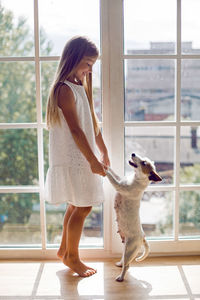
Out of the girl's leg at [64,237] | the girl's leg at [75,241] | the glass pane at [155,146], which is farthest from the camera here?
the glass pane at [155,146]

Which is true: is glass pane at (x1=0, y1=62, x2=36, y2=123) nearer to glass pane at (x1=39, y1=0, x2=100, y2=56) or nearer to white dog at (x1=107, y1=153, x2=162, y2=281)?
glass pane at (x1=39, y1=0, x2=100, y2=56)

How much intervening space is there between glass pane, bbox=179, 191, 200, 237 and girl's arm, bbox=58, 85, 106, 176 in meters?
0.75

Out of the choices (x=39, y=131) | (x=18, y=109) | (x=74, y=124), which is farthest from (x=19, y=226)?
(x=74, y=124)

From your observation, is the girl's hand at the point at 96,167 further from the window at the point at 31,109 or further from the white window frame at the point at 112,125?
the window at the point at 31,109

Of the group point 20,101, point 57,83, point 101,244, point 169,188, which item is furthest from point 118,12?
point 101,244

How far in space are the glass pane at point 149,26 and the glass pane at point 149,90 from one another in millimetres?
78

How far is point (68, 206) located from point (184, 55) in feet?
3.77

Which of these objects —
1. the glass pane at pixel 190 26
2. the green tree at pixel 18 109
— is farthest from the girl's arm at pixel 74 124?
the glass pane at pixel 190 26

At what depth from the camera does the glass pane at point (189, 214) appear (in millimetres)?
2285

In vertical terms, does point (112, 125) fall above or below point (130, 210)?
above

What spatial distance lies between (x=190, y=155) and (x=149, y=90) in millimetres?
498

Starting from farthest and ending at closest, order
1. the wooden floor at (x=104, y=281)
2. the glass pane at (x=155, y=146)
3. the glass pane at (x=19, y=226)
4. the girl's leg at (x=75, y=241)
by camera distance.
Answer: the glass pane at (x=19, y=226) < the glass pane at (x=155, y=146) < the girl's leg at (x=75, y=241) < the wooden floor at (x=104, y=281)

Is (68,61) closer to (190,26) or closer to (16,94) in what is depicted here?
(16,94)

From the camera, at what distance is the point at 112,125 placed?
212cm
